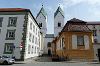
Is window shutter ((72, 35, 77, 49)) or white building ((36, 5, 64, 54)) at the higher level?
white building ((36, 5, 64, 54))

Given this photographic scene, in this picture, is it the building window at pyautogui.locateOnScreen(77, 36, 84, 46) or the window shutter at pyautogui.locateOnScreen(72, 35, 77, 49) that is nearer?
the window shutter at pyautogui.locateOnScreen(72, 35, 77, 49)

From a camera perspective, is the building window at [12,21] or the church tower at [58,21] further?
the church tower at [58,21]

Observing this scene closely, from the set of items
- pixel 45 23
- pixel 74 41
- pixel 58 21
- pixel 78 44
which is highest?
pixel 58 21

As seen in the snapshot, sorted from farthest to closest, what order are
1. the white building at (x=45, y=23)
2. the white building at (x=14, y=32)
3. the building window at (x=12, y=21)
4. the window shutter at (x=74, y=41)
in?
the white building at (x=45, y=23)
the building window at (x=12, y=21)
the white building at (x=14, y=32)
the window shutter at (x=74, y=41)

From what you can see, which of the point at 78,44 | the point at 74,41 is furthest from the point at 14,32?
the point at 78,44

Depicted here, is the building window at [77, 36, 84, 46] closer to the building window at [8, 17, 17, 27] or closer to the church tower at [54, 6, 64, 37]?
the building window at [8, 17, 17, 27]

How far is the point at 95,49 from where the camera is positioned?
2956 centimetres

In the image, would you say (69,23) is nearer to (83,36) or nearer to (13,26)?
(83,36)

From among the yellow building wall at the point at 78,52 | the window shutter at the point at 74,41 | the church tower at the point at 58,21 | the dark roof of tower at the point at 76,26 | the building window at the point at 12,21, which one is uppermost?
the church tower at the point at 58,21

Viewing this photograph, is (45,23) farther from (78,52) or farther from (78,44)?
(78,52)

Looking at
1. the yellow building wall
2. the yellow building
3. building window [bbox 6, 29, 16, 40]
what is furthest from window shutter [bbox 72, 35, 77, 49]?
building window [bbox 6, 29, 16, 40]

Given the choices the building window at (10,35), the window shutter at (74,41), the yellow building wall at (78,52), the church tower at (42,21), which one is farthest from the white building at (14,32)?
the church tower at (42,21)

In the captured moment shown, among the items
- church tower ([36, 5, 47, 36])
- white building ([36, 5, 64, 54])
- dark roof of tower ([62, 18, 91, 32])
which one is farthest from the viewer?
church tower ([36, 5, 47, 36])

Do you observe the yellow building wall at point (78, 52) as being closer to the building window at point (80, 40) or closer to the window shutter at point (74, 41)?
the window shutter at point (74, 41)
